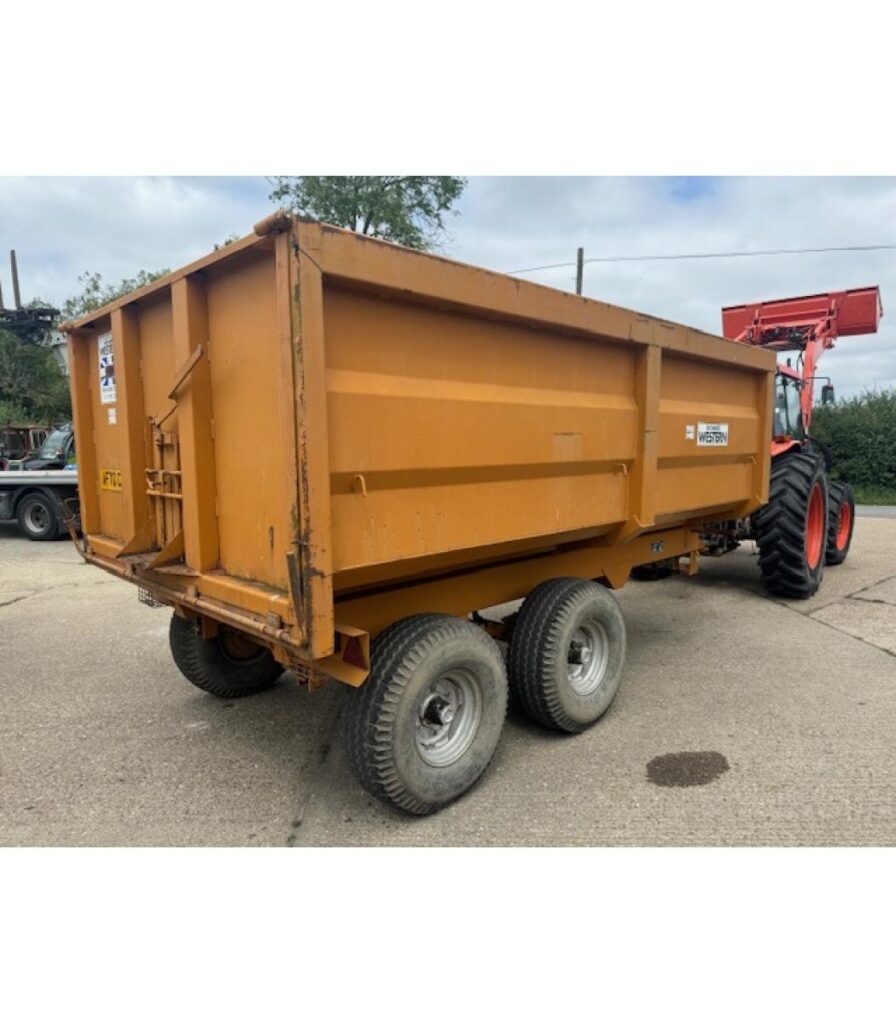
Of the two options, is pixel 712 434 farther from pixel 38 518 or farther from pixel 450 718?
pixel 38 518

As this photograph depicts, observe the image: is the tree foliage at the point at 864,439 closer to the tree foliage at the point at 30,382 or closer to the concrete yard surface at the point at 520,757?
the concrete yard surface at the point at 520,757


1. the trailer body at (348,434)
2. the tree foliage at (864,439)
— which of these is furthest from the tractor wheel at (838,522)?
the tree foliage at (864,439)

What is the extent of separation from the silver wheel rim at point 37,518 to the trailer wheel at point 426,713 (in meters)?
11.1

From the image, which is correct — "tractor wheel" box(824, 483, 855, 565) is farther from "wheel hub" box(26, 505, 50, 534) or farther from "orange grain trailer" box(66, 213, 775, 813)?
"wheel hub" box(26, 505, 50, 534)

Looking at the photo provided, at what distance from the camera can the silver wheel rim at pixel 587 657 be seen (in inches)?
148

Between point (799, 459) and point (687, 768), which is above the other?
point (799, 459)

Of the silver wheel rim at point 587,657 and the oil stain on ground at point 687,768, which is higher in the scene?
the silver wheel rim at point 587,657

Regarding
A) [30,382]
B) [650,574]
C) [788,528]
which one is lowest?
[650,574]

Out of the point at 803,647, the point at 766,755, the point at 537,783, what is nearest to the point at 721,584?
the point at 803,647

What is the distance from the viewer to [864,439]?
1759cm

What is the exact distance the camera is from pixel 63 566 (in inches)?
364

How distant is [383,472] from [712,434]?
115 inches

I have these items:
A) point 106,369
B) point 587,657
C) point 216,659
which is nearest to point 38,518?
point 216,659

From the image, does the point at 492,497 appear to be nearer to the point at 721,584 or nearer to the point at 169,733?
the point at 169,733
